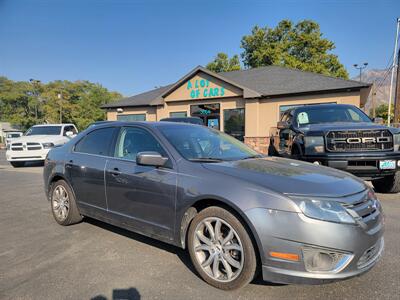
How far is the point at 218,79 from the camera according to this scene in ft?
58.5

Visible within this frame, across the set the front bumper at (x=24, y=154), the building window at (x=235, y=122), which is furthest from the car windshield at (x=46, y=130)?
the building window at (x=235, y=122)

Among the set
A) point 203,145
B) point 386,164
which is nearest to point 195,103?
point 386,164

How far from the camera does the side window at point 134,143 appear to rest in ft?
11.5

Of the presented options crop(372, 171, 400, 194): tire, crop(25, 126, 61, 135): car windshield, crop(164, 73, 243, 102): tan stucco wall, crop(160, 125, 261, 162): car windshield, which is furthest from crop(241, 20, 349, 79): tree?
crop(160, 125, 261, 162): car windshield

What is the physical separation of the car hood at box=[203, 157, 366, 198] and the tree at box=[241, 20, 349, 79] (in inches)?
1434

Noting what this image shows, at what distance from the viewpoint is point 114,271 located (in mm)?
3072

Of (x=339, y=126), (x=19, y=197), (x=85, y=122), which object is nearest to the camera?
(x=339, y=126)

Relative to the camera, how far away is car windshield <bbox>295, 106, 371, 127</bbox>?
22.6ft

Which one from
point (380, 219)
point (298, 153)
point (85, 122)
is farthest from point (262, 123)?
point (85, 122)

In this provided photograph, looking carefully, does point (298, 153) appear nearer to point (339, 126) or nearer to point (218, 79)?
point (339, 126)

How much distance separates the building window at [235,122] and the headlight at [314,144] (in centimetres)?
1176

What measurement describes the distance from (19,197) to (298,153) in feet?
20.8

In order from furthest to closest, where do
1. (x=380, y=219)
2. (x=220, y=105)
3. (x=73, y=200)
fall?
1. (x=220, y=105)
2. (x=73, y=200)
3. (x=380, y=219)

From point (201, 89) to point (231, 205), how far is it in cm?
1660
